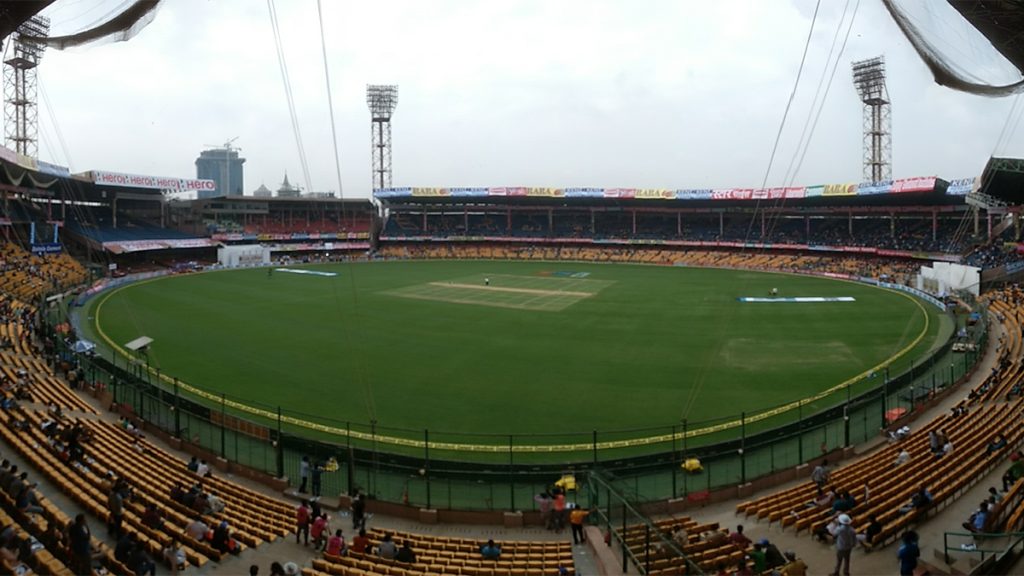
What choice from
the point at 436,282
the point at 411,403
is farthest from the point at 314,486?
the point at 436,282

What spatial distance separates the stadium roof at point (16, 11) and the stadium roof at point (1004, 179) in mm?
41721

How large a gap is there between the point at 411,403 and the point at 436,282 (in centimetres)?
3801

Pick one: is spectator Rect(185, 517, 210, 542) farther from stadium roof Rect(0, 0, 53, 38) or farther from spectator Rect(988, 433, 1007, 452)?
spectator Rect(988, 433, 1007, 452)

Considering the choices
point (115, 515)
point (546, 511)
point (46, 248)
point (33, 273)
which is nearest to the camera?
point (115, 515)

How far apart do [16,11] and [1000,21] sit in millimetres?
11417

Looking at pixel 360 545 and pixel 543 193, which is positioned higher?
pixel 543 193

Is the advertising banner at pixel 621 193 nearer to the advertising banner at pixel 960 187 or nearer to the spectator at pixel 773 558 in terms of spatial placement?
the advertising banner at pixel 960 187

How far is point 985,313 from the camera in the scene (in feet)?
112

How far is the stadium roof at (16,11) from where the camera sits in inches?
291

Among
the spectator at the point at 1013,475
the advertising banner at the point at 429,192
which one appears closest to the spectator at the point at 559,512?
the spectator at the point at 1013,475

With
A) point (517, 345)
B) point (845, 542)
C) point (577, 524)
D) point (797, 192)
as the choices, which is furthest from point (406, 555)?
point (797, 192)

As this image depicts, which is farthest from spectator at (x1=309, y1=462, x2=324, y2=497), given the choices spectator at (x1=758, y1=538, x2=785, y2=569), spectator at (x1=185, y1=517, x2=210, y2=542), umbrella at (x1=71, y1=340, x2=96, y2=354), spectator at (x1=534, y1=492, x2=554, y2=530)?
umbrella at (x1=71, y1=340, x2=96, y2=354)

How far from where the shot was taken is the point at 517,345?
3300 cm

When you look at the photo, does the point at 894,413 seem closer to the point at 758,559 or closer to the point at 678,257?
the point at 758,559
